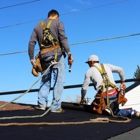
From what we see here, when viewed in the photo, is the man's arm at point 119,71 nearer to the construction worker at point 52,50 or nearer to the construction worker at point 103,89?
the construction worker at point 103,89

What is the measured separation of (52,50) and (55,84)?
520mm

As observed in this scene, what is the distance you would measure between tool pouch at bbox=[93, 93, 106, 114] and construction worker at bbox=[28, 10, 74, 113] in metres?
0.60

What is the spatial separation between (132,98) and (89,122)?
70.9 feet

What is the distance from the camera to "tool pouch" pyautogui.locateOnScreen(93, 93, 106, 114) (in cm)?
542

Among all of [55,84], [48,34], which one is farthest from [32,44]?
[55,84]

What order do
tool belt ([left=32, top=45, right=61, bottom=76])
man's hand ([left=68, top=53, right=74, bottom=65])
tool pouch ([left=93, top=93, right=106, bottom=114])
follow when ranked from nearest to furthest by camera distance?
1. man's hand ([left=68, top=53, right=74, bottom=65])
2. tool belt ([left=32, top=45, right=61, bottom=76])
3. tool pouch ([left=93, top=93, right=106, bottom=114])

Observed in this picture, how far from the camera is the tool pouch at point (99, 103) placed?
542 centimetres

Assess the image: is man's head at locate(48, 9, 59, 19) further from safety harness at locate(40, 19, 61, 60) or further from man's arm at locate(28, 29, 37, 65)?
man's arm at locate(28, 29, 37, 65)

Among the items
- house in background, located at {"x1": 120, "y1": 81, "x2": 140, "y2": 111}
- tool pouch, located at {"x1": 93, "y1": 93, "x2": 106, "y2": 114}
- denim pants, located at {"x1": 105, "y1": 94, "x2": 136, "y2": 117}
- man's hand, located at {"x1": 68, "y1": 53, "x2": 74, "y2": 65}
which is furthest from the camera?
house in background, located at {"x1": 120, "y1": 81, "x2": 140, "y2": 111}

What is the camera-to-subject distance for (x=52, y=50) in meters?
5.23

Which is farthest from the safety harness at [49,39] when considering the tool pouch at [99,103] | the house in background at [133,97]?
the house in background at [133,97]

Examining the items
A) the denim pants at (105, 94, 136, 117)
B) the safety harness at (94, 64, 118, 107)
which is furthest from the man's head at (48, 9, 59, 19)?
the denim pants at (105, 94, 136, 117)

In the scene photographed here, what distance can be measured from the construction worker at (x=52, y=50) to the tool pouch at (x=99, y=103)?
598mm

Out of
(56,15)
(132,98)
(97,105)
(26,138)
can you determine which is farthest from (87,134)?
(132,98)
